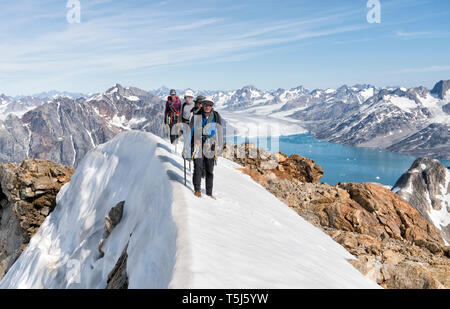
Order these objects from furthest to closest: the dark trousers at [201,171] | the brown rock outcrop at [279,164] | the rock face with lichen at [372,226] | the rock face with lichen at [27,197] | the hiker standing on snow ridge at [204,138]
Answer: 1. the brown rock outcrop at [279,164]
2. the rock face with lichen at [27,197]
3. the rock face with lichen at [372,226]
4. the hiker standing on snow ridge at [204,138]
5. the dark trousers at [201,171]

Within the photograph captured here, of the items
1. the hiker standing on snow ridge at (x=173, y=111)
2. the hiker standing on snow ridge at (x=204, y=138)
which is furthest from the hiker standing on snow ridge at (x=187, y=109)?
the hiker standing on snow ridge at (x=204, y=138)

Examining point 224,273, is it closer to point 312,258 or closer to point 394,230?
point 312,258

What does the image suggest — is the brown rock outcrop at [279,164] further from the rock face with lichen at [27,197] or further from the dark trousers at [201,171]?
the rock face with lichen at [27,197]

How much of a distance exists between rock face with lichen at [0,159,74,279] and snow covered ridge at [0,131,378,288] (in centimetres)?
733

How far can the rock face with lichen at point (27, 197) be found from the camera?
2564 cm

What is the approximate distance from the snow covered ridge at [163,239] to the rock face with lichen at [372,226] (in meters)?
1.94

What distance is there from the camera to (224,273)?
18.5 ft

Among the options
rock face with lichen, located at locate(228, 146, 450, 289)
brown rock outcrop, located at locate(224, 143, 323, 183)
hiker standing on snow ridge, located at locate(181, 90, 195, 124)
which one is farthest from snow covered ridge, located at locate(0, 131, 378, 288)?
brown rock outcrop, located at locate(224, 143, 323, 183)

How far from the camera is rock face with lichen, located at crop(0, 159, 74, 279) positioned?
84.1 feet

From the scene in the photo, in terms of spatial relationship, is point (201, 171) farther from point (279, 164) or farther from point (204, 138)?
point (279, 164)

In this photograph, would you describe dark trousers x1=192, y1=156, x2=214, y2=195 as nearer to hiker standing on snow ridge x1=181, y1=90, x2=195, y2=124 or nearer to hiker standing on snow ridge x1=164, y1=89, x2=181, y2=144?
hiker standing on snow ridge x1=181, y1=90, x2=195, y2=124

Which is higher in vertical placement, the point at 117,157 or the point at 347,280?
the point at 117,157
